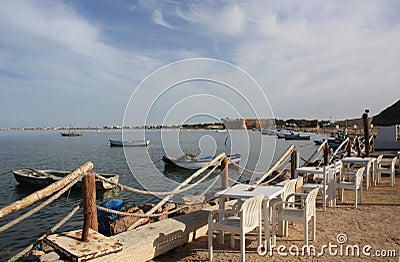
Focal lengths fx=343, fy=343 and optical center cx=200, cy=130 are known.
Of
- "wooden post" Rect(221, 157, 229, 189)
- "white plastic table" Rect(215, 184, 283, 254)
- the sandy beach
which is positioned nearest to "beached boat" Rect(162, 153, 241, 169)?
"wooden post" Rect(221, 157, 229, 189)

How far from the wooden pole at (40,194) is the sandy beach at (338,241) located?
149 centimetres

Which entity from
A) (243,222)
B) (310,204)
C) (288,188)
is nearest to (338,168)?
(288,188)

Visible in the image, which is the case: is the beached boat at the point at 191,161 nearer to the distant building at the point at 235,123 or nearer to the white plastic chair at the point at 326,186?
the distant building at the point at 235,123

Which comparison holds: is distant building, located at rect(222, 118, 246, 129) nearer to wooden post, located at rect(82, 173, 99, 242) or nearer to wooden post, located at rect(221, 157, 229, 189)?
wooden post, located at rect(221, 157, 229, 189)

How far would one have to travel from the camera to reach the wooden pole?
126 inches

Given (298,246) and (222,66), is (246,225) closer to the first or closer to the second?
(298,246)

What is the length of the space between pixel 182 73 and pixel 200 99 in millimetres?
1630

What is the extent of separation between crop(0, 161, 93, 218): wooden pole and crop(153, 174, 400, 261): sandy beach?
1487mm

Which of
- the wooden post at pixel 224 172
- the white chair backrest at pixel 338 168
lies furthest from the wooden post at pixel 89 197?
the white chair backrest at pixel 338 168

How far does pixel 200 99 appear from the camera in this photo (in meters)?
9.57

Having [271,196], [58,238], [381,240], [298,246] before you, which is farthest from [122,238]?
[381,240]

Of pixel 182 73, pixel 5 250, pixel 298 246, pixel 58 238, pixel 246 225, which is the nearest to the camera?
pixel 58 238

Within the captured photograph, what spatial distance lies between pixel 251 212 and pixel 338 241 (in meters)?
1.58

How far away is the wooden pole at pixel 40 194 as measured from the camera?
321 centimetres
